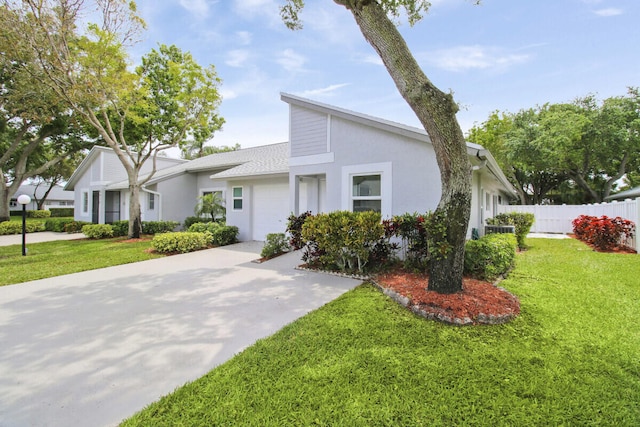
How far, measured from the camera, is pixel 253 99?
12594 millimetres

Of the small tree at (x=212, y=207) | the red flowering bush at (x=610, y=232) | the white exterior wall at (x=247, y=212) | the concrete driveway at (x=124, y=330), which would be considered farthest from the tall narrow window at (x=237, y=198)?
the red flowering bush at (x=610, y=232)

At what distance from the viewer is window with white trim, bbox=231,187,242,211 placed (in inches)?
510

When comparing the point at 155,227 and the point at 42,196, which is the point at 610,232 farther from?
the point at 42,196

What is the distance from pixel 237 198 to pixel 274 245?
4780 millimetres

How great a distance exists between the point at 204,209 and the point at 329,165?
8.14 metres

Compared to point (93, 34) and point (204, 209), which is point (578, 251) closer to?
point (204, 209)

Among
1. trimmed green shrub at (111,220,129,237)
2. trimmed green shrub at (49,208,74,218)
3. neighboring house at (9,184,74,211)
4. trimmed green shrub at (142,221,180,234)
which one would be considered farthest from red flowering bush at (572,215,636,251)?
neighboring house at (9,184,74,211)

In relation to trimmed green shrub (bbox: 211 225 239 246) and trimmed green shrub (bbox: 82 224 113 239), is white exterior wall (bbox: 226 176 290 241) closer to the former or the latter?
trimmed green shrub (bbox: 211 225 239 246)

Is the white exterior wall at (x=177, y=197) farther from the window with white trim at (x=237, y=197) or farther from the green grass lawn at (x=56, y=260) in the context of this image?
the window with white trim at (x=237, y=197)

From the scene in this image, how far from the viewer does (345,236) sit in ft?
21.4

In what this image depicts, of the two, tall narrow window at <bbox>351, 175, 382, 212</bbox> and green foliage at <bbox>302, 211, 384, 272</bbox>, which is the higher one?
tall narrow window at <bbox>351, 175, 382, 212</bbox>

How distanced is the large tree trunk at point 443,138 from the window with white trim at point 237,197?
950 cm

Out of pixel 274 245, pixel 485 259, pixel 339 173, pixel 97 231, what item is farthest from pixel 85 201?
pixel 485 259

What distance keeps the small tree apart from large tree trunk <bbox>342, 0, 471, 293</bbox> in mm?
11269
